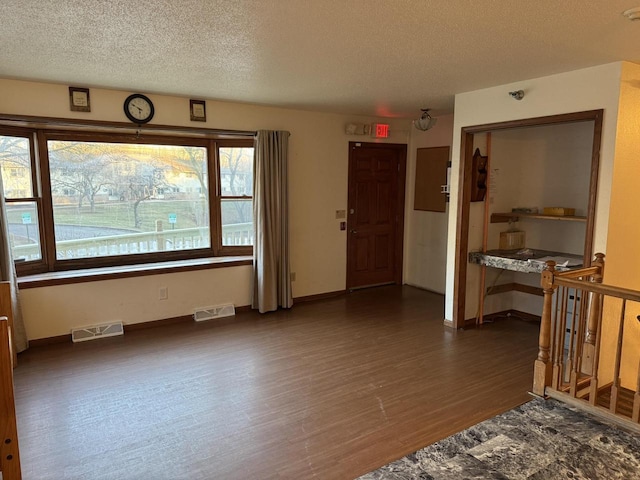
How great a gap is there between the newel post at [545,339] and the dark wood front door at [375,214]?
339 centimetres

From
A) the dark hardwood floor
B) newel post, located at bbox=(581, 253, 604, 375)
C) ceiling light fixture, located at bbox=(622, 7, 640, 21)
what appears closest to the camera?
ceiling light fixture, located at bbox=(622, 7, 640, 21)

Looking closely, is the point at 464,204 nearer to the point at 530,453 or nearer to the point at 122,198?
the point at 530,453

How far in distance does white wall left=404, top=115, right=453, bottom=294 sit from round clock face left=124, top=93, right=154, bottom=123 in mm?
3680

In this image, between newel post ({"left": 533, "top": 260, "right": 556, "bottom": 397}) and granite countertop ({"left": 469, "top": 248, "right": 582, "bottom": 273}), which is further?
granite countertop ({"left": 469, "top": 248, "right": 582, "bottom": 273})

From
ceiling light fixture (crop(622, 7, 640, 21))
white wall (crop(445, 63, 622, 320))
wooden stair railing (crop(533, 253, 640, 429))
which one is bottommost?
wooden stair railing (crop(533, 253, 640, 429))

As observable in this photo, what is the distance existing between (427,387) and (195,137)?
3.66 m

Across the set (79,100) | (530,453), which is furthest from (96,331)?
(530,453)

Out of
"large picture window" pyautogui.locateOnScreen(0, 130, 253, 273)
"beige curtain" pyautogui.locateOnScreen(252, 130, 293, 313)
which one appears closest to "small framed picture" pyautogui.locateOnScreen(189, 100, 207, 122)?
"large picture window" pyautogui.locateOnScreen(0, 130, 253, 273)

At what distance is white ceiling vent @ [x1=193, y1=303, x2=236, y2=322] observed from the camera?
16.5 feet

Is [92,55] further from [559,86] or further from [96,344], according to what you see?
[559,86]

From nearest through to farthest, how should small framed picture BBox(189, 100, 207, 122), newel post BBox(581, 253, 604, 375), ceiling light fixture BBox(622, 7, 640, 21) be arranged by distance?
ceiling light fixture BBox(622, 7, 640, 21) → newel post BBox(581, 253, 604, 375) → small framed picture BBox(189, 100, 207, 122)

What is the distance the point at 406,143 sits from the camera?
6.41m

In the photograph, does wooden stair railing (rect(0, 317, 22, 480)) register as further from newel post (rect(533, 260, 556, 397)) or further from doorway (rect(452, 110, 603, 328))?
doorway (rect(452, 110, 603, 328))

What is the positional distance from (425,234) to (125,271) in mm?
4039
